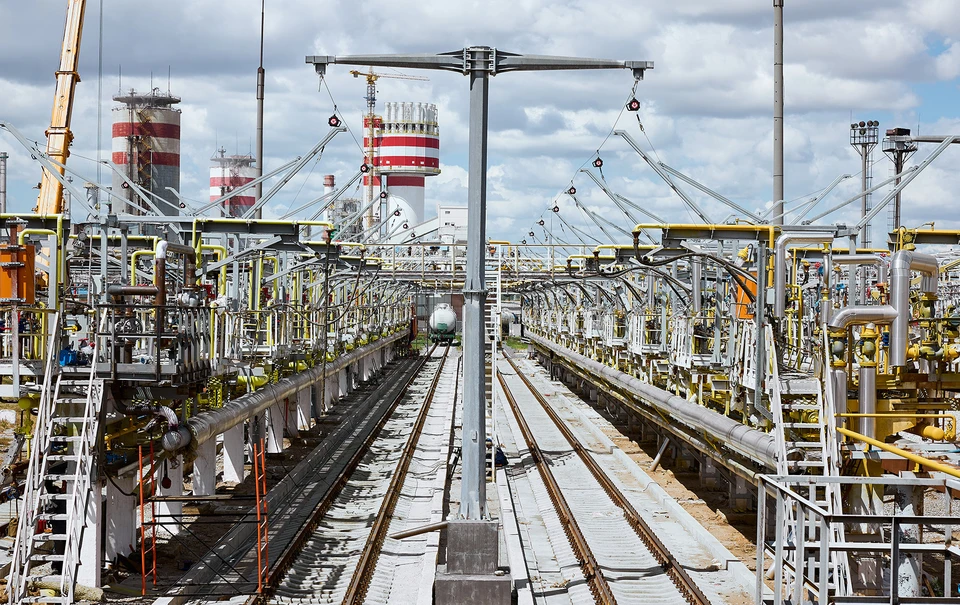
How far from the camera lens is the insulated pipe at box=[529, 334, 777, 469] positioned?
13.3m

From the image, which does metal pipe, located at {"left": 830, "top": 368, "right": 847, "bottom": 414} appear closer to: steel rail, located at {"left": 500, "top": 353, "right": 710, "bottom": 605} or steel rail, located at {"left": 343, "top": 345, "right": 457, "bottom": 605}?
steel rail, located at {"left": 500, "top": 353, "right": 710, "bottom": 605}

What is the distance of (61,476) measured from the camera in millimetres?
12516

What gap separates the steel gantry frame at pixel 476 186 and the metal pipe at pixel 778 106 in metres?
8.21

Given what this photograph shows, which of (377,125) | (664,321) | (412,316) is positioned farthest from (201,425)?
(377,125)

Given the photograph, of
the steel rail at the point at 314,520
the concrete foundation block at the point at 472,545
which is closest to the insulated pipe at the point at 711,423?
the concrete foundation block at the point at 472,545

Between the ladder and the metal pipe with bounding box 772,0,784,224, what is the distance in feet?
38.7

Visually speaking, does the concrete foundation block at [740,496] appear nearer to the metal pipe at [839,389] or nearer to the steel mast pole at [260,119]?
the metal pipe at [839,389]

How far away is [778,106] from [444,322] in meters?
56.3

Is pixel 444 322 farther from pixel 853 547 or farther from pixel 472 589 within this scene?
pixel 853 547

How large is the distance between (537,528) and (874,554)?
6222 mm

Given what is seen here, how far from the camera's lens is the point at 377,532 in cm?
1611

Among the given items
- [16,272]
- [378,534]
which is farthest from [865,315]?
[16,272]

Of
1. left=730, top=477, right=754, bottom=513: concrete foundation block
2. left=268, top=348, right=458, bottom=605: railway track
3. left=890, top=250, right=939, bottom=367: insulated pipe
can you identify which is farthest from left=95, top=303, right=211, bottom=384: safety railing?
left=730, top=477, right=754, bottom=513: concrete foundation block

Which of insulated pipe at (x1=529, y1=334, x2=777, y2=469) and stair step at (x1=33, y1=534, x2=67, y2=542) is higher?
insulated pipe at (x1=529, y1=334, x2=777, y2=469)
